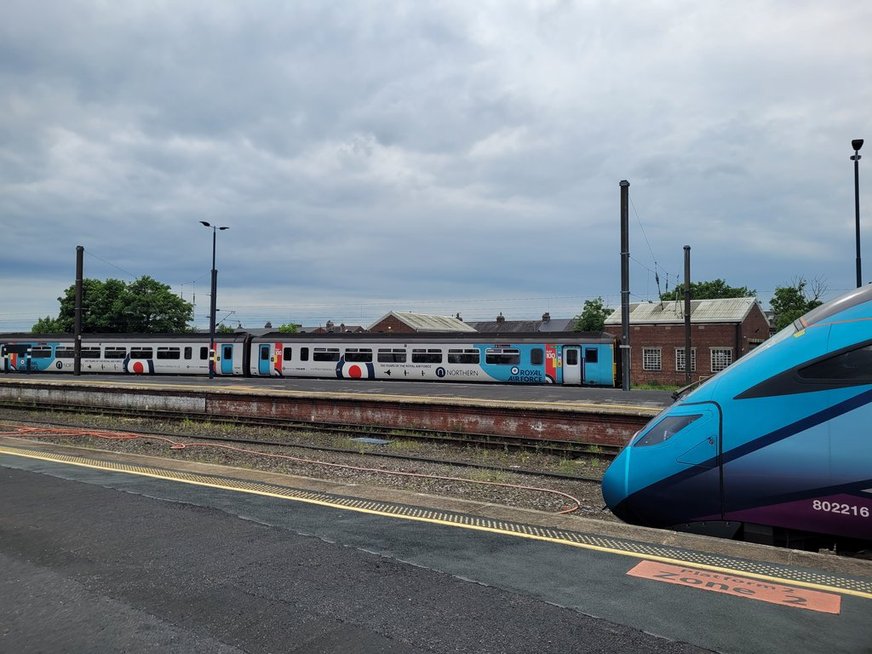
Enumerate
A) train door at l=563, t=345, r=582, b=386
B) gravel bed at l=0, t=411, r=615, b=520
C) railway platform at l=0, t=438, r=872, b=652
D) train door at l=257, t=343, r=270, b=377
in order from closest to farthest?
1. railway platform at l=0, t=438, r=872, b=652
2. gravel bed at l=0, t=411, r=615, b=520
3. train door at l=563, t=345, r=582, b=386
4. train door at l=257, t=343, r=270, b=377

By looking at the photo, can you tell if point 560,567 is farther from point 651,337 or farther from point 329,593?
point 651,337

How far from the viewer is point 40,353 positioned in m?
42.1

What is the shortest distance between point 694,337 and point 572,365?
56.5 ft

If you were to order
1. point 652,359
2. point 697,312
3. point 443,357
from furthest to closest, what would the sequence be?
point 697,312 → point 652,359 → point 443,357

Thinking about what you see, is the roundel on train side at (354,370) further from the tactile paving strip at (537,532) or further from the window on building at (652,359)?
the tactile paving strip at (537,532)

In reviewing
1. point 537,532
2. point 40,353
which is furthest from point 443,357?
point 40,353

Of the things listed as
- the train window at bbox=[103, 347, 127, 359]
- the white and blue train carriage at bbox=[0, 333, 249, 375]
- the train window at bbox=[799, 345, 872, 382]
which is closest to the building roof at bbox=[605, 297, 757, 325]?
the white and blue train carriage at bbox=[0, 333, 249, 375]

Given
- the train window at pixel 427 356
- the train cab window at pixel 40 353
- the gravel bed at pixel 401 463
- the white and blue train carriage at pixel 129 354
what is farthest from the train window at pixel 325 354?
the train cab window at pixel 40 353

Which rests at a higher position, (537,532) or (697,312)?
(697,312)

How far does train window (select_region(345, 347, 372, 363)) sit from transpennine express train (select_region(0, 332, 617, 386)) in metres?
0.06

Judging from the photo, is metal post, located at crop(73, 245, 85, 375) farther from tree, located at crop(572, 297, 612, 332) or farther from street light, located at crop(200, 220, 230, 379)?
tree, located at crop(572, 297, 612, 332)

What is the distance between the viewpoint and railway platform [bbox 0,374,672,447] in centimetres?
1566

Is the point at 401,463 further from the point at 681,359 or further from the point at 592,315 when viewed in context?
the point at 592,315

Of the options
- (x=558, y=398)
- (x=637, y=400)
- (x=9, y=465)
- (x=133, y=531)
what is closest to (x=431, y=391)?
(x=558, y=398)
